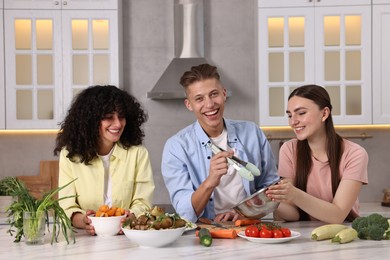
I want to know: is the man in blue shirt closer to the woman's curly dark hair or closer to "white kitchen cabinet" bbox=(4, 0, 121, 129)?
the woman's curly dark hair

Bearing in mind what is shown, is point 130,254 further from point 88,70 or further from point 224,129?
point 88,70

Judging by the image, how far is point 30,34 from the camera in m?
4.91

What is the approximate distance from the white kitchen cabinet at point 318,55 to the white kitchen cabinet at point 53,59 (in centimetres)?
115

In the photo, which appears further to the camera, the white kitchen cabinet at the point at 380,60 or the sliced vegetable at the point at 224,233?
the white kitchen cabinet at the point at 380,60

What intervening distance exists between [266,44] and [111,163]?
7.13 feet

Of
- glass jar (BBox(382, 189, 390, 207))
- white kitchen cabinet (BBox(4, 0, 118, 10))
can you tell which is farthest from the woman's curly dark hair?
glass jar (BBox(382, 189, 390, 207))

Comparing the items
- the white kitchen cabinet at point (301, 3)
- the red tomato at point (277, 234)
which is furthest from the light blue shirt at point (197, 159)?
the white kitchen cabinet at point (301, 3)

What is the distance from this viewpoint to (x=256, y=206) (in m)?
2.67

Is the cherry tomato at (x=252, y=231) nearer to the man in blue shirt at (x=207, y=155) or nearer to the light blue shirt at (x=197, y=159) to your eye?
the man in blue shirt at (x=207, y=155)

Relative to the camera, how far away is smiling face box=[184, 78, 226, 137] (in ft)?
9.98

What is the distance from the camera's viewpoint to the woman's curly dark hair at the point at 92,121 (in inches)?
121

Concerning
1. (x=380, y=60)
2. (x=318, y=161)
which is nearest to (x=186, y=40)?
(x=380, y=60)

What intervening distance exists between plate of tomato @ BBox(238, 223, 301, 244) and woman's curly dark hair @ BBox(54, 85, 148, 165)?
907 millimetres

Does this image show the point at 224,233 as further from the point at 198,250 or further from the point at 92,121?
the point at 92,121
